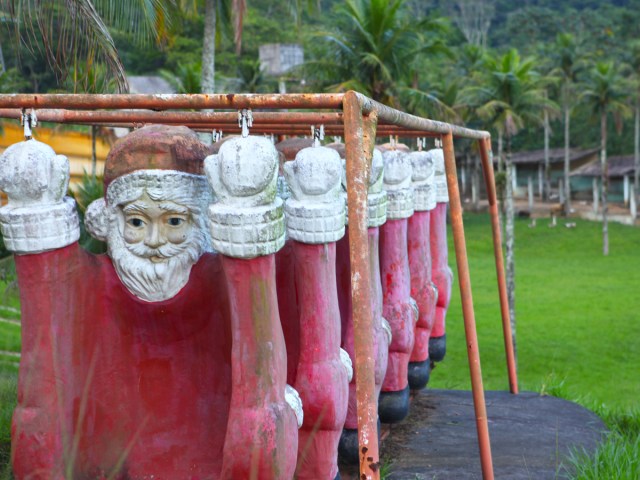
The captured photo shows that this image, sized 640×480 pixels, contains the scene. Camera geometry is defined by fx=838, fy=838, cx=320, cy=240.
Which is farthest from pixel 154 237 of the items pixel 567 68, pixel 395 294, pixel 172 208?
pixel 567 68

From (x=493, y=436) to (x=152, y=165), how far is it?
3.35m

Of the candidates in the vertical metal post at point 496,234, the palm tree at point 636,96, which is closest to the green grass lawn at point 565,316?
the vertical metal post at point 496,234

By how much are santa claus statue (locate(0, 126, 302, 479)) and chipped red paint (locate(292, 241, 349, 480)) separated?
146 mm

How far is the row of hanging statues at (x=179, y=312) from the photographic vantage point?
330 centimetres

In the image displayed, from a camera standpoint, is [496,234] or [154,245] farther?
[496,234]

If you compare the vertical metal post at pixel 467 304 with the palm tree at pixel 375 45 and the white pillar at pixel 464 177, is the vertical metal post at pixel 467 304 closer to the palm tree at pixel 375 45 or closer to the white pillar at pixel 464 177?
the palm tree at pixel 375 45

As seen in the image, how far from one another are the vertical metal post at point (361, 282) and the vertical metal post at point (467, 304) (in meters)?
1.54

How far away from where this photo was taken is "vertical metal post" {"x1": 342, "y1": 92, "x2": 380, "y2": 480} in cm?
291

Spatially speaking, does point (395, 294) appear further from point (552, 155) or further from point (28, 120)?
point (552, 155)

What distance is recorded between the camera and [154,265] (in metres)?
3.57

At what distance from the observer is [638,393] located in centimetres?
1335

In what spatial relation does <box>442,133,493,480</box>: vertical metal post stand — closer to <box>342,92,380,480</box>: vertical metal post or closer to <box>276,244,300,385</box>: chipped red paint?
<box>276,244,300,385</box>: chipped red paint

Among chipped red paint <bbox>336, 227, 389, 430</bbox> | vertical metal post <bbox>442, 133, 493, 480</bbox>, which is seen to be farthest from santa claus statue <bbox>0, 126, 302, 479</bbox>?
vertical metal post <bbox>442, 133, 493, 480</bbox>

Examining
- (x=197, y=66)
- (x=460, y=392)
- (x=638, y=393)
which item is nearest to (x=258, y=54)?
(x=197, y=66)
